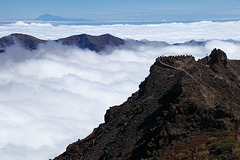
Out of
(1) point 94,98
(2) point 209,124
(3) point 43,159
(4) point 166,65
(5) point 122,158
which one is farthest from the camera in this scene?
(1) point 94,98

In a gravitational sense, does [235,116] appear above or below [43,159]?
above

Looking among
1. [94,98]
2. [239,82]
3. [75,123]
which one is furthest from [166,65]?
[94,98]

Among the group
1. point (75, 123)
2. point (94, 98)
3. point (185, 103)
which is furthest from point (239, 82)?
point (94, 98)

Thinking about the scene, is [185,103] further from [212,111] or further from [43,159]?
[43,159]

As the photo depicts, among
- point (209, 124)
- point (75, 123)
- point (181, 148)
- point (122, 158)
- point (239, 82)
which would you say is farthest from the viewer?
point (75, 123)

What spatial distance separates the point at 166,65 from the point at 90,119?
3976 inches

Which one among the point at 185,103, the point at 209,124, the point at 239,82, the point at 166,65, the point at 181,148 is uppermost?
the point at 166,65

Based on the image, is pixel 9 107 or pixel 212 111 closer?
pixel 212 111

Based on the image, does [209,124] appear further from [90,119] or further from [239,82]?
[90,119]

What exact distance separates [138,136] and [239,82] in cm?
2002

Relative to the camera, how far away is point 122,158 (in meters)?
21.1

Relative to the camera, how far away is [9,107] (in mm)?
170375

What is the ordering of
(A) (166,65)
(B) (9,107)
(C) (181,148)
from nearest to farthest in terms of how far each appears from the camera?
(C) (181,148)
(A) (166,65)
(B) (9,107)

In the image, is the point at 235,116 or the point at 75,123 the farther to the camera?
the point at 75,123
